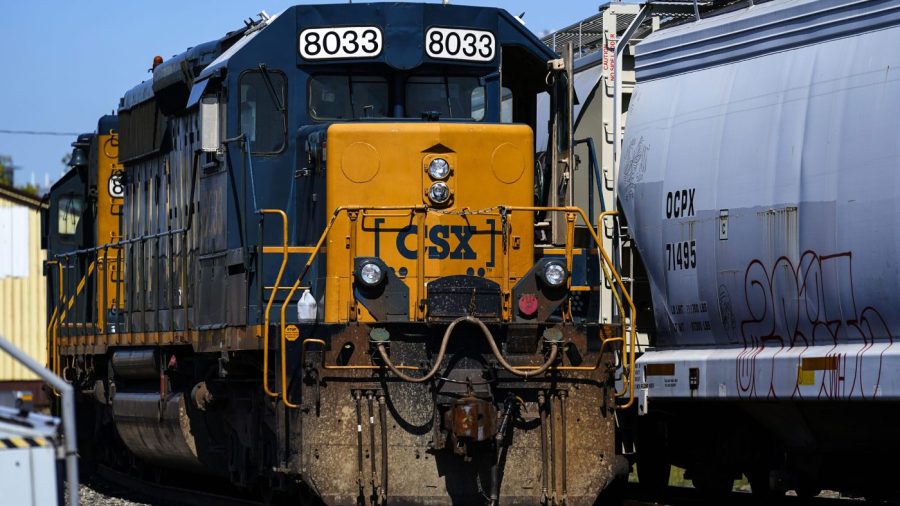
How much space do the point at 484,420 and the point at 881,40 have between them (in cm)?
367

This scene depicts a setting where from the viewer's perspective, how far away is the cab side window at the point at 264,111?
11.3 metres

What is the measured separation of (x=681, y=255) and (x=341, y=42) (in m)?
3.30

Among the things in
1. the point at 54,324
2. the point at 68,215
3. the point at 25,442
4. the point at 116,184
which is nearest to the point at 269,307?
the point at 25,442

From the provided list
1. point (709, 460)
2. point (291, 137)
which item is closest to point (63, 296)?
point (291, 137)

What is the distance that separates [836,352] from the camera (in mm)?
9953

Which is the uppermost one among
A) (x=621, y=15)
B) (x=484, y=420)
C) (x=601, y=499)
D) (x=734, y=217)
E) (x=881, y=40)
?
(x=621, y=15)

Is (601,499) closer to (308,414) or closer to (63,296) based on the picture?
(308,414)

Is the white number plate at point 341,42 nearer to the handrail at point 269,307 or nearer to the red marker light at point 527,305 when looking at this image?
the handrail at point 269,307

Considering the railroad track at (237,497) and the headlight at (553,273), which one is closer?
the headlight at (553,273)

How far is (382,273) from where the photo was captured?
1030cm

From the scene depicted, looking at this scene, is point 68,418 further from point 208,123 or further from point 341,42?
point 341,42

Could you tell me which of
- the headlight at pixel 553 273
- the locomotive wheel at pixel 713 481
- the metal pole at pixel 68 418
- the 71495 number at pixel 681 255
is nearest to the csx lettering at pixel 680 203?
the 71495 number at pixel 681 255

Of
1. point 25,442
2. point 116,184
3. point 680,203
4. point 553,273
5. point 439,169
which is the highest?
point 116,184

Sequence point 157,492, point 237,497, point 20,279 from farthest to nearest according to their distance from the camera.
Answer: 1. point 20,279
2. point 157,492
3. point 237,497
